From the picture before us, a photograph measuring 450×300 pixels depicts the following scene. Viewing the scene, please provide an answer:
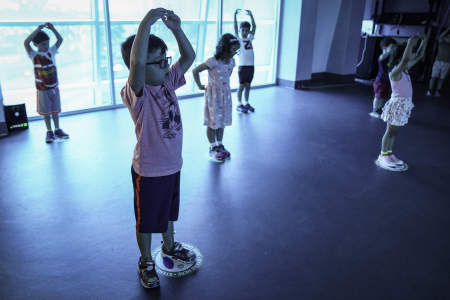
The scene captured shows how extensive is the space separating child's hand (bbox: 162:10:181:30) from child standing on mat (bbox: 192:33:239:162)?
1837 millimetres

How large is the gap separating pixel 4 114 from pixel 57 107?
0.80m

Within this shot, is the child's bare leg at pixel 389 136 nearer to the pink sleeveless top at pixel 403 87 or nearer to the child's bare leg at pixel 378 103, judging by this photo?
the pink sleeveless top at pixel 403 87

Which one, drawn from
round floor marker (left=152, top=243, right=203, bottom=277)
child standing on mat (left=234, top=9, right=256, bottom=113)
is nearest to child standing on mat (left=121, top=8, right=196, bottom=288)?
round floor marker (left=152, top=243, right=203, bottom=277)

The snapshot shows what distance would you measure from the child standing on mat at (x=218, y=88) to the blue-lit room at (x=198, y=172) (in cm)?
2

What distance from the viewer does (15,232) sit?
2465mm

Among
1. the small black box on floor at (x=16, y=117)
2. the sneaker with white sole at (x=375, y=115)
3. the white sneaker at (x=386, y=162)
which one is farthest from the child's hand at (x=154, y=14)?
the sneaker with white sole at (x=375, y=115)

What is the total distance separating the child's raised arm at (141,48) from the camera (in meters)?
1.47

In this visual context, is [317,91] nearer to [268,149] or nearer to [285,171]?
[268,149]

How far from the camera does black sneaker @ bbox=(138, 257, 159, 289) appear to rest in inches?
76.3

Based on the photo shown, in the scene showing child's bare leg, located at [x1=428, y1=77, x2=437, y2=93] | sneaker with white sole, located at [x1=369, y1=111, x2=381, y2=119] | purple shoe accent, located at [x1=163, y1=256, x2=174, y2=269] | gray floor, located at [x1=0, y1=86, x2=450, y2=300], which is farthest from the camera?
child's bare leg, located at [x1=428, y1=77, x2=437, y2=93]

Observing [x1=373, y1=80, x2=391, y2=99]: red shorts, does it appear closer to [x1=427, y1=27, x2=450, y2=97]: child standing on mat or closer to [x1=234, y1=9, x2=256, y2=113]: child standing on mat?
[x1=234, y1=9, x2=256, y2=113]: child standing on mat

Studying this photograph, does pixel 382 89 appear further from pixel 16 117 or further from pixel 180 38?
pixel 16 117

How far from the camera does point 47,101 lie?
417 cm

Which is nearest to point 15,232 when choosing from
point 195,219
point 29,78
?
point 195,219
